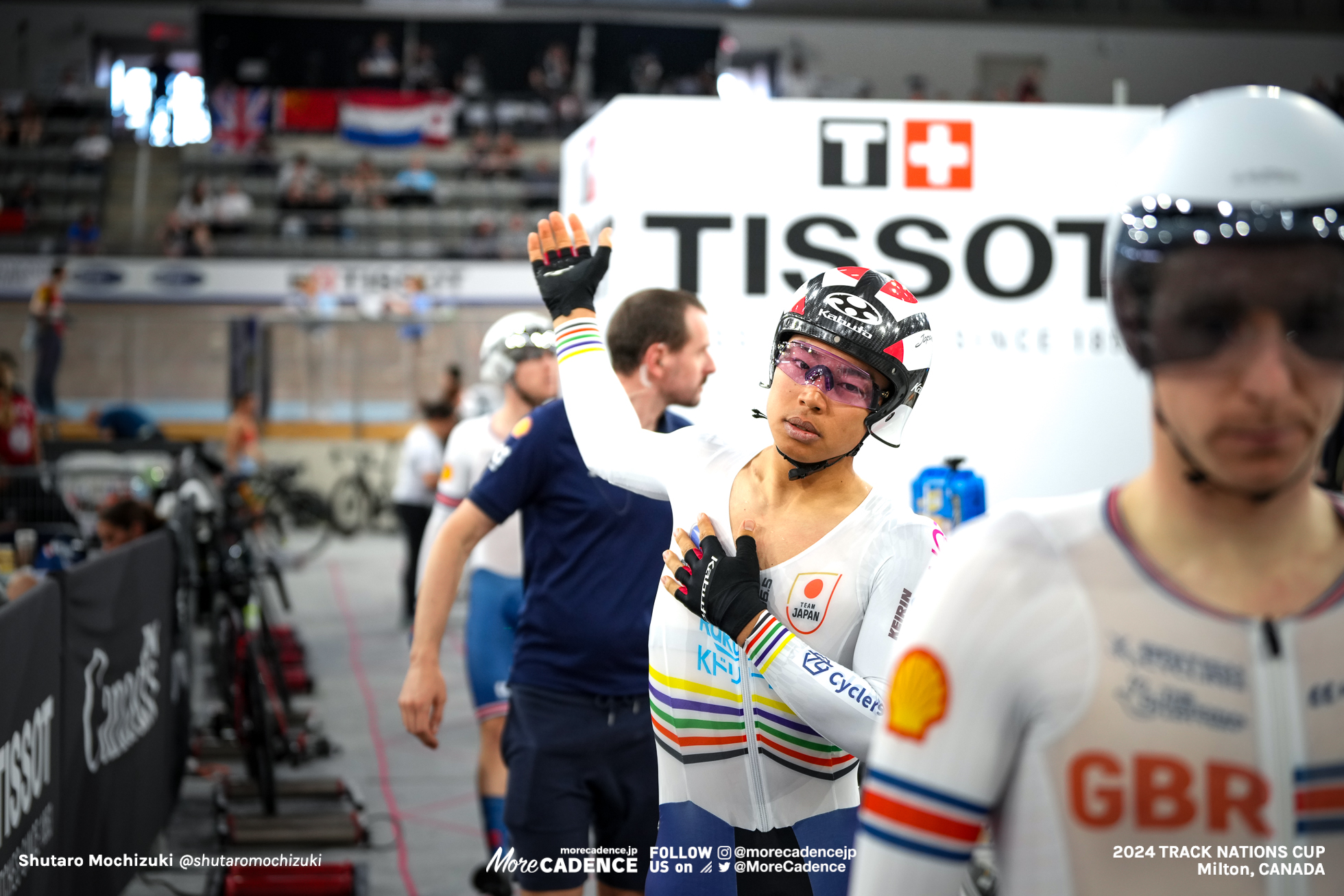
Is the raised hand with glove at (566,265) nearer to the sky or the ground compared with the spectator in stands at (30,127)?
nearer to the ground

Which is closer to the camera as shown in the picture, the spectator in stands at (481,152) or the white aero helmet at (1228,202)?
the white aero helmet at (1228,202)

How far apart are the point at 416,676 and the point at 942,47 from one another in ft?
99.1

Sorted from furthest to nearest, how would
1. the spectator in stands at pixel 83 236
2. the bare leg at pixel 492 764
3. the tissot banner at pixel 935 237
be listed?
the spectator in stands at pixel 83 236
the tissot banner at pixel 935 237
the bare leg at pixel 492 764

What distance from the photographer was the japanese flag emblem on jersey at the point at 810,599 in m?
2.12

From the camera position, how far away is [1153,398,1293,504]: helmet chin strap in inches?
44.7

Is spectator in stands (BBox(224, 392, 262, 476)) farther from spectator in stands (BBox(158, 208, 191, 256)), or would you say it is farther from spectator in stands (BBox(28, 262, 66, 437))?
spectator in stands (BBox(158, 208, 191, 256))

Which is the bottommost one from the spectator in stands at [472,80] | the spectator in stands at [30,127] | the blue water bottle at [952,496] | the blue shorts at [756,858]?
the blue shorts at [756,858]

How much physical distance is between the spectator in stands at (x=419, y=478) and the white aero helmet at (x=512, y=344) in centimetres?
411

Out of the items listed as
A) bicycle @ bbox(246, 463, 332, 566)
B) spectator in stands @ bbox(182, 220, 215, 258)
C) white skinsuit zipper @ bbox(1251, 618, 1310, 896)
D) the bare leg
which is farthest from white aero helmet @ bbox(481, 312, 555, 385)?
spectator in stands @ bbox(182, 220, 215, 258)

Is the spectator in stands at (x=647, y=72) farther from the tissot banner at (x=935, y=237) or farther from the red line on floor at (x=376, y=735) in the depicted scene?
the tissot banner at (x=935, y=237)

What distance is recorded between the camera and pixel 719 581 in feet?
6.66

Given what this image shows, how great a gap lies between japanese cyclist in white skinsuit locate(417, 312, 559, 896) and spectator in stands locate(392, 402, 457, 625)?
398 centimetres

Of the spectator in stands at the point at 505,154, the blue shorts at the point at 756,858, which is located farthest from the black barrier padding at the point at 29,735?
the spectator in stands at the point at 505,154

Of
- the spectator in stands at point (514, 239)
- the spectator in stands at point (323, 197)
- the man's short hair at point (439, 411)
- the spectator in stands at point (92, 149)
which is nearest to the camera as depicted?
the man's short hair at point (439, 411)
